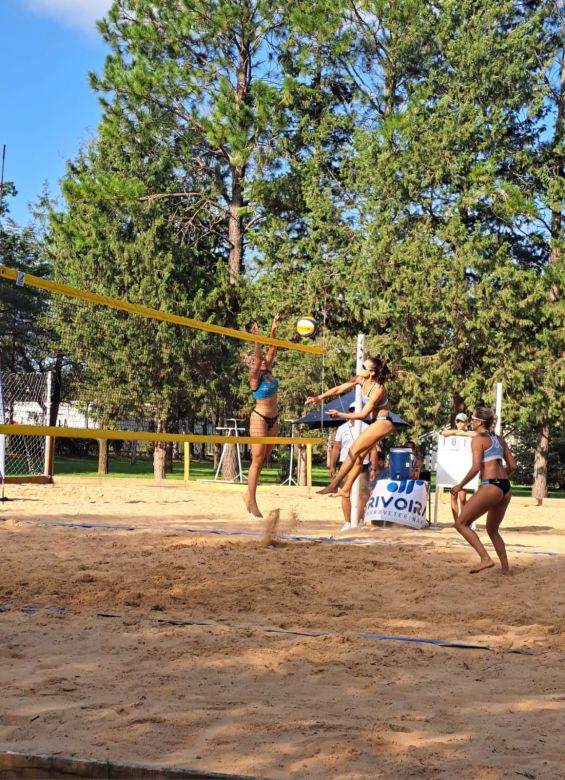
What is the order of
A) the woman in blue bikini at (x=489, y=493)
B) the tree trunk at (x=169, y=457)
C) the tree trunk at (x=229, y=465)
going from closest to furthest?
the woman in blue bikini at (x=489, y=493) → the tree trunk at (x=229, y=465) → the tree trunk at (x=169, y=457)

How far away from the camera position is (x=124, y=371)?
1259 centimetres

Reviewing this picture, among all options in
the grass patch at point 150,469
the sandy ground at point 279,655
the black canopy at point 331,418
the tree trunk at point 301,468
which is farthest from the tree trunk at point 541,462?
the sandy ground at point 279,655

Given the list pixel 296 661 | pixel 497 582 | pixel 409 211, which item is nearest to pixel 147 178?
pixel 409 211

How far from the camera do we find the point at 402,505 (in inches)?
428

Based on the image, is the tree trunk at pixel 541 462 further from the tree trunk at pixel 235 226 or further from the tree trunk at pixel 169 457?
the tree trunk at pixel 169 457

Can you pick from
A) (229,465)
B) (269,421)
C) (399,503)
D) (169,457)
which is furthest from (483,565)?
(169,457)

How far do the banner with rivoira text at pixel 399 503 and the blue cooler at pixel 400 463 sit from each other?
0.12 meters

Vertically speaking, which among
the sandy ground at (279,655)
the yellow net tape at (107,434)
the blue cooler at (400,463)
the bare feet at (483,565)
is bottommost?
the sandy ground at (279,655)

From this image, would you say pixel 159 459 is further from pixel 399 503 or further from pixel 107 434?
pixel 107 434

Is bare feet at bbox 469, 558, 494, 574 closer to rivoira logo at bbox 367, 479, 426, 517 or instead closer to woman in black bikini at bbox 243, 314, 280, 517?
woman in black bikini at bbox 243, 314, 280, 517

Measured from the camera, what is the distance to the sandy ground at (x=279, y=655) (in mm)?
3324

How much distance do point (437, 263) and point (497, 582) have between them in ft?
49.9

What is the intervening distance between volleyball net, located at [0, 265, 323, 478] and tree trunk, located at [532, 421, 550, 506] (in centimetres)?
655

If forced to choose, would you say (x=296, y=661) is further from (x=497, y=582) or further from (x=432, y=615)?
(x=497, y=582)
